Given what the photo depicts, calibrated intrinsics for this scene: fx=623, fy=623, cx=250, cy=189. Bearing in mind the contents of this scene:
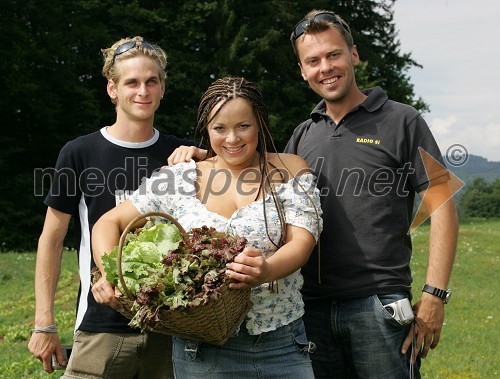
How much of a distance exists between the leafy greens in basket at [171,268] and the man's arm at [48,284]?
3.65 feet

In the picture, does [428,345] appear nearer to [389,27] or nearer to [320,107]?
[320,107]

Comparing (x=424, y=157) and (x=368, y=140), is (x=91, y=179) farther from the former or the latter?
(x=424, y=157)

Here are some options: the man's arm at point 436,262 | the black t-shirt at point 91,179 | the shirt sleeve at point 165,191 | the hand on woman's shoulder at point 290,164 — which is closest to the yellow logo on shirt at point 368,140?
the man's arm at point 436,262

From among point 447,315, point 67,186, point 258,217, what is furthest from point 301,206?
point 447,315

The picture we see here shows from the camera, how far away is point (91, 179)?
3924 mm

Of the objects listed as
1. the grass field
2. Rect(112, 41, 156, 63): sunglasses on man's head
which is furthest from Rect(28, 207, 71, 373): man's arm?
the grass field

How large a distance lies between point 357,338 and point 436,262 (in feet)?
2.17

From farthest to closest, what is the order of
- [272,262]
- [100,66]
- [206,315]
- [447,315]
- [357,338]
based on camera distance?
[100,66], [447,315], [357,338], [272,262], [206,315]

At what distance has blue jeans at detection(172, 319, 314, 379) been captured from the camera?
3121mm

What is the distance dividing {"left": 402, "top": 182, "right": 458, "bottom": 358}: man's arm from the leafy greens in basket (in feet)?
4.72

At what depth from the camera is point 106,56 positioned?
163 inches

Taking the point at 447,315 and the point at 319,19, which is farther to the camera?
the point at 447,315

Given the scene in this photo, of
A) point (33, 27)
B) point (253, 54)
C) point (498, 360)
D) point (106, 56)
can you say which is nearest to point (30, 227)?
point (33, 27)

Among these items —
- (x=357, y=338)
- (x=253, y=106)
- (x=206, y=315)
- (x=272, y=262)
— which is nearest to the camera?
(x=206, y=315)
